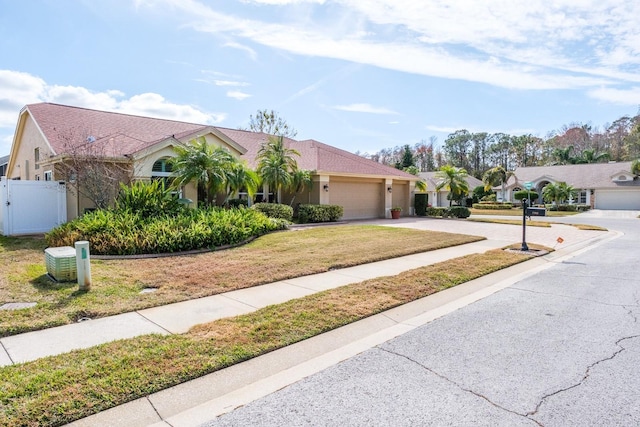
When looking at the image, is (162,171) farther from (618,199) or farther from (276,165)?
(618,199)

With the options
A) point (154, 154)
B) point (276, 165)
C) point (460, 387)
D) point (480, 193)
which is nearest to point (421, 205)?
point (276, 165)

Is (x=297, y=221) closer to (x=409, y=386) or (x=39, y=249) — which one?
(x=39, y=249)

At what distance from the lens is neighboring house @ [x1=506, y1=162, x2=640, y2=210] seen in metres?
41.3

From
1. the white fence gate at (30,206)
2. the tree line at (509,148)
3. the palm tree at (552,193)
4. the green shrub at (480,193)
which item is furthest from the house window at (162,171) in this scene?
the tree line at (509,148)

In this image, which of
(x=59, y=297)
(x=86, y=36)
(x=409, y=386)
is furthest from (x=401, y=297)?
(x=86, y=36)

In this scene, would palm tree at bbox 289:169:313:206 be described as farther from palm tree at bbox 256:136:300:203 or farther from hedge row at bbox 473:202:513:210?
hedge row at bbox 473:202:513:210

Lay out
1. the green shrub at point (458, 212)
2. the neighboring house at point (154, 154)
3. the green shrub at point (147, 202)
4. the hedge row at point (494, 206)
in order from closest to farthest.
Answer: the green shrub at point (147, 202) → the neighboring house at point (154, 154) → the green shrub at point (458, 212) → the hedge row at point (494, 206)

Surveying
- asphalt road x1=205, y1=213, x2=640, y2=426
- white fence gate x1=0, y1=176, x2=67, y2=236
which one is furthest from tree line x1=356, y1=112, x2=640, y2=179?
asphalt road x1=205, y1=213, x2=640, y2=426

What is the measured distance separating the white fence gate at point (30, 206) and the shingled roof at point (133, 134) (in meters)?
1.59

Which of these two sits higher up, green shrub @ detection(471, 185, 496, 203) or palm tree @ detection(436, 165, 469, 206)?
palm tree @ detection(436, 165, 469, 206)

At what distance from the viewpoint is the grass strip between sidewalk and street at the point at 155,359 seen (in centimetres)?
316

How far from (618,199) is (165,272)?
1944 inches

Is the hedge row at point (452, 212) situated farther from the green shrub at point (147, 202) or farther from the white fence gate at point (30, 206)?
the white fence gate at point (30, 206)

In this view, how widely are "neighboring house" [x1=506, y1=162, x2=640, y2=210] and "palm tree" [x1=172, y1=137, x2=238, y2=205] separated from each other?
41148mm
